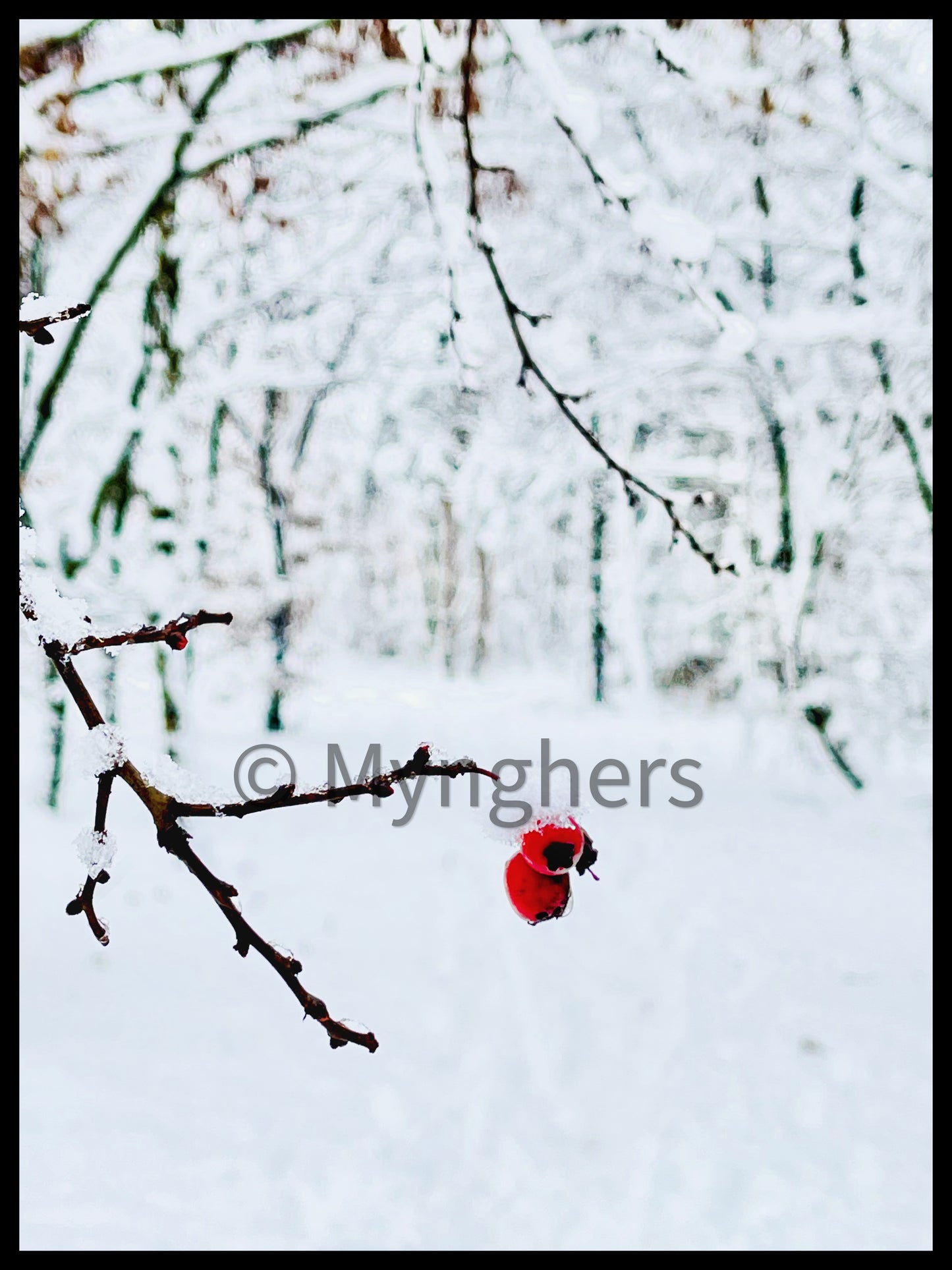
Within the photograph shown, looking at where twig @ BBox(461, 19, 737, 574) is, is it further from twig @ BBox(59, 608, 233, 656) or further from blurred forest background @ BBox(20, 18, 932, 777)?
twig @ BBox(59, 608, 233, 656)

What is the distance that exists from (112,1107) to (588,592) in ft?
37.9

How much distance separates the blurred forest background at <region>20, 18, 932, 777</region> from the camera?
110 inches

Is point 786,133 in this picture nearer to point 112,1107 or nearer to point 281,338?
point 281,338

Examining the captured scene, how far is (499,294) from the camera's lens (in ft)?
5.94

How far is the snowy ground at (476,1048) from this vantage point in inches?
105

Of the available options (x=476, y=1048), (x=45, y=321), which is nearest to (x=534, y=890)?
(x=45, y=321)

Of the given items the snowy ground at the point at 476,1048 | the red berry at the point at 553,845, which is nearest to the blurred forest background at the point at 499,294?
the red berry at the point at 553,845

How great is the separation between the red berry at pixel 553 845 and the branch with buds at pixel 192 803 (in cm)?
21

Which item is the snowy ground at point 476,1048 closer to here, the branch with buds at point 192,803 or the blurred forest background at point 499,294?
the branch with buds at point 192,803

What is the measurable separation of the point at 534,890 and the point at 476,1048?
10.5 feet

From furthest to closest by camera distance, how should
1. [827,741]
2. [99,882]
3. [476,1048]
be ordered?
[827,741], [476,1048], [99,882]

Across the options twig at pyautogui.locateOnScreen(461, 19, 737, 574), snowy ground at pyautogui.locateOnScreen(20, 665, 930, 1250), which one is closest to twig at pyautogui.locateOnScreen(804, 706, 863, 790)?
snowy ground at pyautogui.locateOnScreen(20, 665, 930, 1250)

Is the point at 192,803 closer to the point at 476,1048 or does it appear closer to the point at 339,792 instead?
the point at 339,792

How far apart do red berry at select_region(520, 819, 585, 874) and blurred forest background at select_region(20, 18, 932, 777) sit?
1.80 feet
